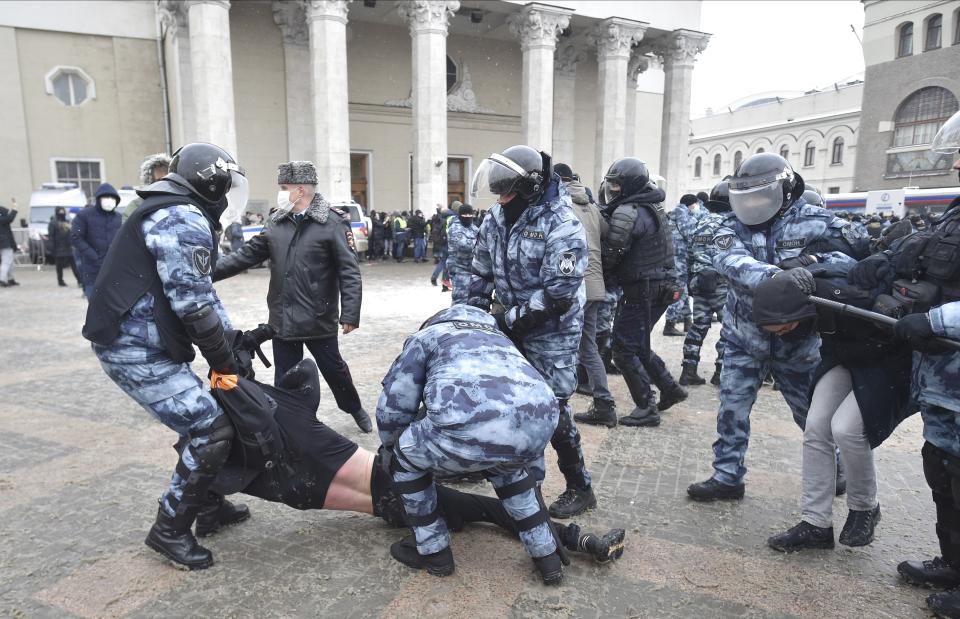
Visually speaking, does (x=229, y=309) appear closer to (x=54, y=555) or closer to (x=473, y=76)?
(x=54, y=555)

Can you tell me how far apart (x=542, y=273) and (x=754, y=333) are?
122cm

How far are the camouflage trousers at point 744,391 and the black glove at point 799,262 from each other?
0.46 metres

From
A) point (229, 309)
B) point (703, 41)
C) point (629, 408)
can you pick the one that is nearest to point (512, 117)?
point (703, 41)

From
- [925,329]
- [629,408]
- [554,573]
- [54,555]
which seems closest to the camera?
[925,329]

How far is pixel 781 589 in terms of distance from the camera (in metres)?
2.74

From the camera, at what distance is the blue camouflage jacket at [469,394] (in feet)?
7.91

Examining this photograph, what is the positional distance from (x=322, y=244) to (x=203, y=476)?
6.55ft

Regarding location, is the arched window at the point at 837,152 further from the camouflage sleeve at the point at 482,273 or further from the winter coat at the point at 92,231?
the camouflage sleeve at the point at 482,273

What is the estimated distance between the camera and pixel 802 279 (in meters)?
2.76

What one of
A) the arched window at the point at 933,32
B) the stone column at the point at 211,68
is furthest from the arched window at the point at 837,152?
the stone column at the point at 211,68

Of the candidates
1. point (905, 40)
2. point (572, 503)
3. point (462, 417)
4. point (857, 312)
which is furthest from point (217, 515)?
point (905, 40)

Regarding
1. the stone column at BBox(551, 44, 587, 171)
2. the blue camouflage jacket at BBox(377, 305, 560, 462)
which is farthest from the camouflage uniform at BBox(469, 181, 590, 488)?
the stone column at BBox(551, 44, 587, 171)

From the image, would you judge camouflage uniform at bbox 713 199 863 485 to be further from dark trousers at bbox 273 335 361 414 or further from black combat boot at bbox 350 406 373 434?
dark trousers at bbox 273 335 361 414

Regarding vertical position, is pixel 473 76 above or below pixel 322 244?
above
